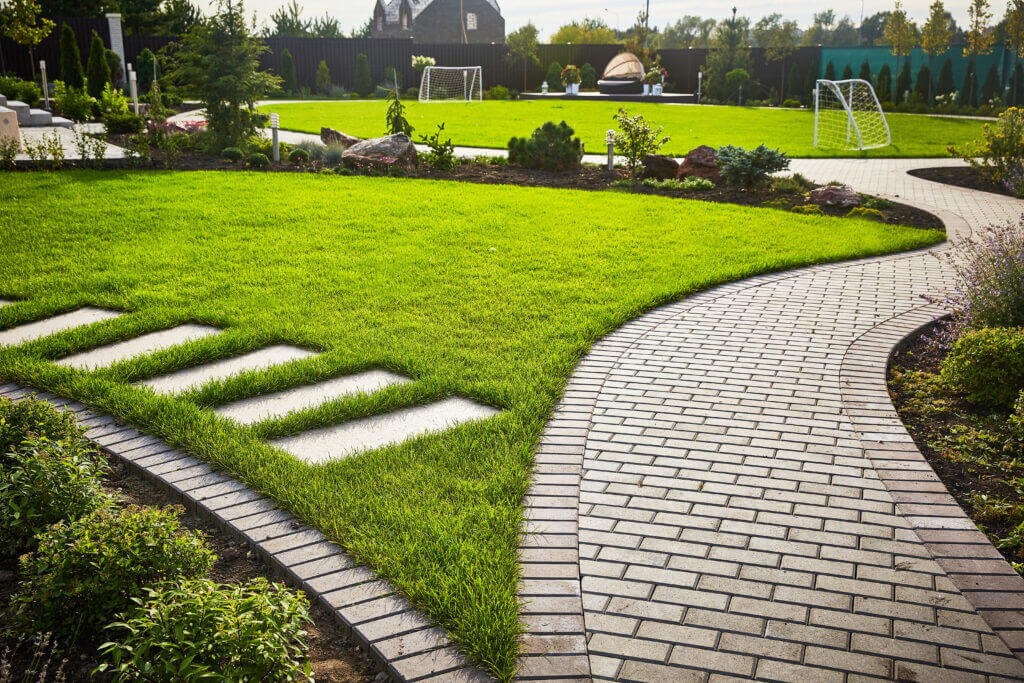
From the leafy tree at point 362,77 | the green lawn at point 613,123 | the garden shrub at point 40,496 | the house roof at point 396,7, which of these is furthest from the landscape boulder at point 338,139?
the house roof at point 396,7

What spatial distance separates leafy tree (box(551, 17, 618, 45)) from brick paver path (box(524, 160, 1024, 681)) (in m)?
42.7

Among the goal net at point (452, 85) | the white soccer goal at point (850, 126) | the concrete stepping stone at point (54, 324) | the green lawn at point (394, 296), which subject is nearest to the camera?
the green lawn at point (394, 296)

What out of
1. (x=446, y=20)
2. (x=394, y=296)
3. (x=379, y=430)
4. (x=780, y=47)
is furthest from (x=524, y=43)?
(x=379, y=430)

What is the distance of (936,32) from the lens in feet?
92.3

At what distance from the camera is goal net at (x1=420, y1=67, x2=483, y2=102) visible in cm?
3200

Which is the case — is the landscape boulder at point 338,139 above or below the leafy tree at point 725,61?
below

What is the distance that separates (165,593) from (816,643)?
2023 millimetres

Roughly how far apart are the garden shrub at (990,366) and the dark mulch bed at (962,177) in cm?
875

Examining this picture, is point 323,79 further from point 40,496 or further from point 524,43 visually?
point 40,496

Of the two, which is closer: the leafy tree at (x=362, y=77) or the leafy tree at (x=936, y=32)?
the leafy tree at (x=936, y=32)

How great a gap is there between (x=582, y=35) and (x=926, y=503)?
45294mm

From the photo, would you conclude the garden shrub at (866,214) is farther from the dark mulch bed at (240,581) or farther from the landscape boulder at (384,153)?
the dark mulch bed at (240,581)

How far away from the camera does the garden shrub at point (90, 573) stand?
2.41m

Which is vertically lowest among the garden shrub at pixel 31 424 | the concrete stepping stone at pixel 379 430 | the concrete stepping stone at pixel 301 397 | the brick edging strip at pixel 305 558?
the brick edging strip at pixel 305 558
